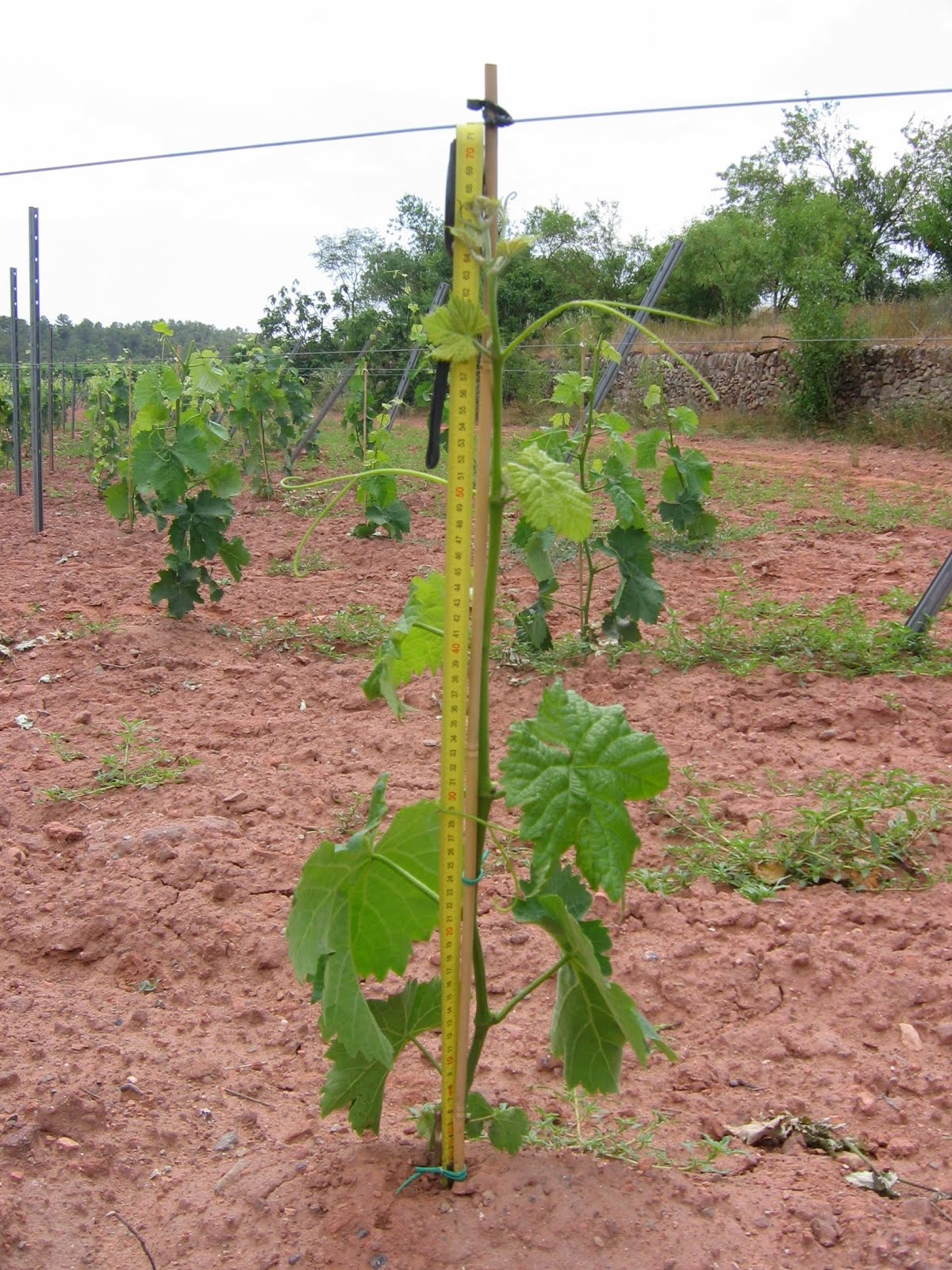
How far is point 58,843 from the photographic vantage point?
3.08 m

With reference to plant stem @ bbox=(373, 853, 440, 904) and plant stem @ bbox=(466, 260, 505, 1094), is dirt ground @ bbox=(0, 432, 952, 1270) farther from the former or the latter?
plant stem @ bbox=(373, 853, 440, 904)

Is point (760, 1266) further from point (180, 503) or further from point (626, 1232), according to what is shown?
point (180, 503)

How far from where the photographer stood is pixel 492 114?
1.38 meters

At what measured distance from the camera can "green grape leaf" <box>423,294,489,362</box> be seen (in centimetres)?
135

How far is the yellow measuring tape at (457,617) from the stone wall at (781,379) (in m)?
10.3

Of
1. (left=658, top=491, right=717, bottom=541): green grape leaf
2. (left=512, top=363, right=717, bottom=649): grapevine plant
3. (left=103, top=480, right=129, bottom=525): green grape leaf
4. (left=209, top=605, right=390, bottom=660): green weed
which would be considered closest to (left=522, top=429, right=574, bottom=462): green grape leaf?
(left=512, top=363, right=717, bottom=649): grapevine plant

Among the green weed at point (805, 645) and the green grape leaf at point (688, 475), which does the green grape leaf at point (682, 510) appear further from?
the green weed at point (805, 645)

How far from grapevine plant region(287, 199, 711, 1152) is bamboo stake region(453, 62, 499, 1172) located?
13mm

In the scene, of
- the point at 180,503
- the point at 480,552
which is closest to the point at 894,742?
the point at 480,552

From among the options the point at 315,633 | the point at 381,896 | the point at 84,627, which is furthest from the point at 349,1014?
the point at 84,627

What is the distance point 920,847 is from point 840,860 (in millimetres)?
253

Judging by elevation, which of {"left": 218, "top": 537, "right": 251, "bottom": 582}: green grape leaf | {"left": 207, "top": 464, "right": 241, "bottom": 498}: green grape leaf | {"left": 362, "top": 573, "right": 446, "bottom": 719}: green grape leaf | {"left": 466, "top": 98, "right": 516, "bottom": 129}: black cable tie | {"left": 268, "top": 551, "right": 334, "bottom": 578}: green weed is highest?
{"left": 466, "top": 98, "right": 516, "bottom": 129}: black cable tie

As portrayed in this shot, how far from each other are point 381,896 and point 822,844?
1.79 metres

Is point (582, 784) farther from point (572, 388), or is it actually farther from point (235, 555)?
point (235, 555)
